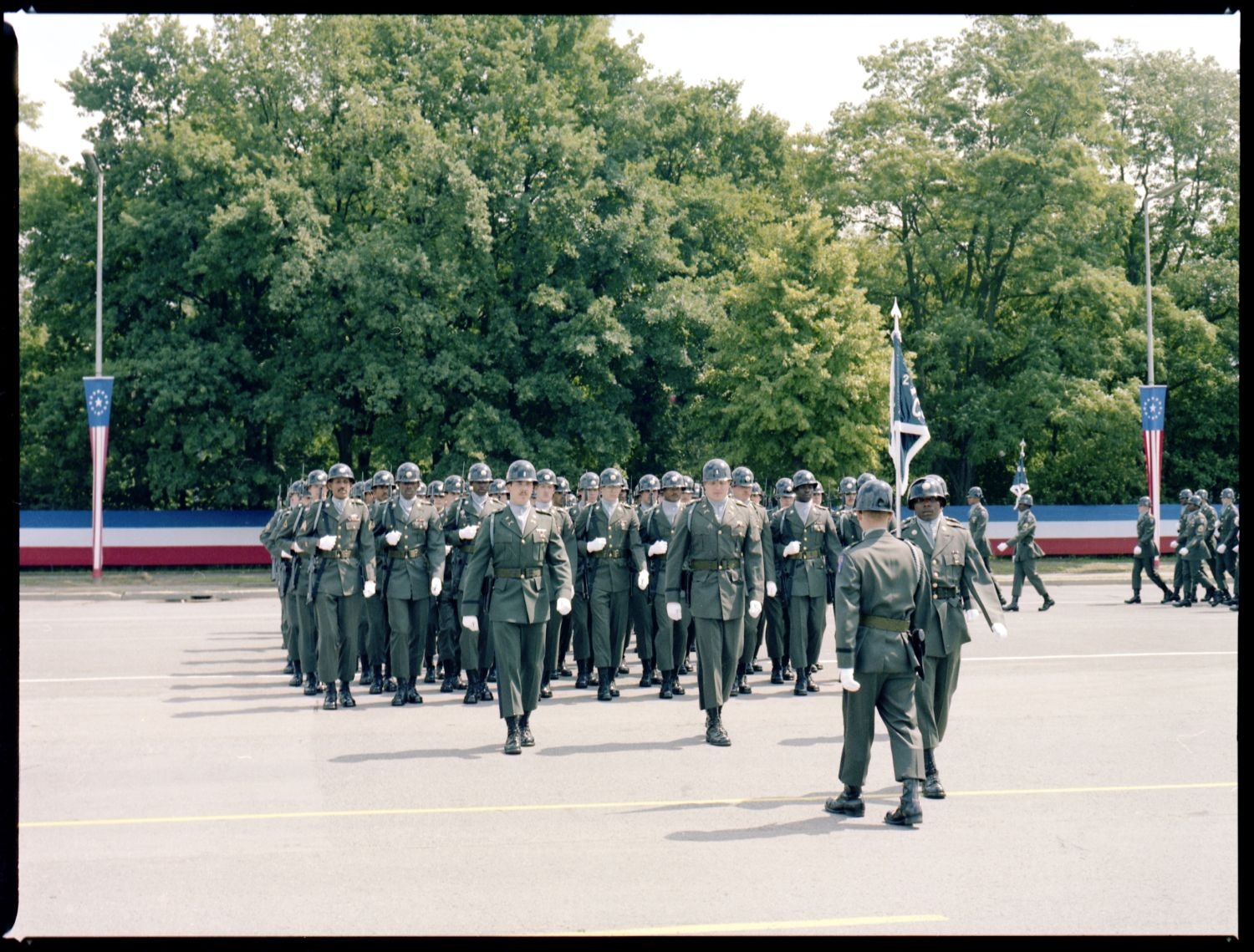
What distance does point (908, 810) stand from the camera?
7.44m

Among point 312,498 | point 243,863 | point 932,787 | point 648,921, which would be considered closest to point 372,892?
point 243,863

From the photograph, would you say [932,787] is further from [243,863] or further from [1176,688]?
[1176,688]

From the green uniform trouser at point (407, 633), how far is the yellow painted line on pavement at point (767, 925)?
23.1 feet

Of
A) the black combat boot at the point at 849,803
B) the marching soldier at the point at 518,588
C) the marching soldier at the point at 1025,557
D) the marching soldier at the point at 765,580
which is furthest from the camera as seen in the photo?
the marching soldier at the point at 1025,557

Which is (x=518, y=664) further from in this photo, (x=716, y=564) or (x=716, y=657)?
(x=716, y=564)

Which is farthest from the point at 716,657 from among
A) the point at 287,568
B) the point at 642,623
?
the point at 287,568

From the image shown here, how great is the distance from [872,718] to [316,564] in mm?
6310

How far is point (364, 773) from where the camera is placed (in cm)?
888

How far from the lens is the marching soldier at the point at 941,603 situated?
27.1ft

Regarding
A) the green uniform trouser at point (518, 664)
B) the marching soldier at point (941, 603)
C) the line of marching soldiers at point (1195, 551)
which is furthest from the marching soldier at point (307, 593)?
the line of marching soldiers at point (1195, 551)

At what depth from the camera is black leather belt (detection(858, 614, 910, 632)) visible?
7.80m

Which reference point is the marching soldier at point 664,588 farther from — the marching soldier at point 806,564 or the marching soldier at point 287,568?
the marching soldier at point 287,568

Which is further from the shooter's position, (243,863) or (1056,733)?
(1056,733)

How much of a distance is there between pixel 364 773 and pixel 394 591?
377 cm
